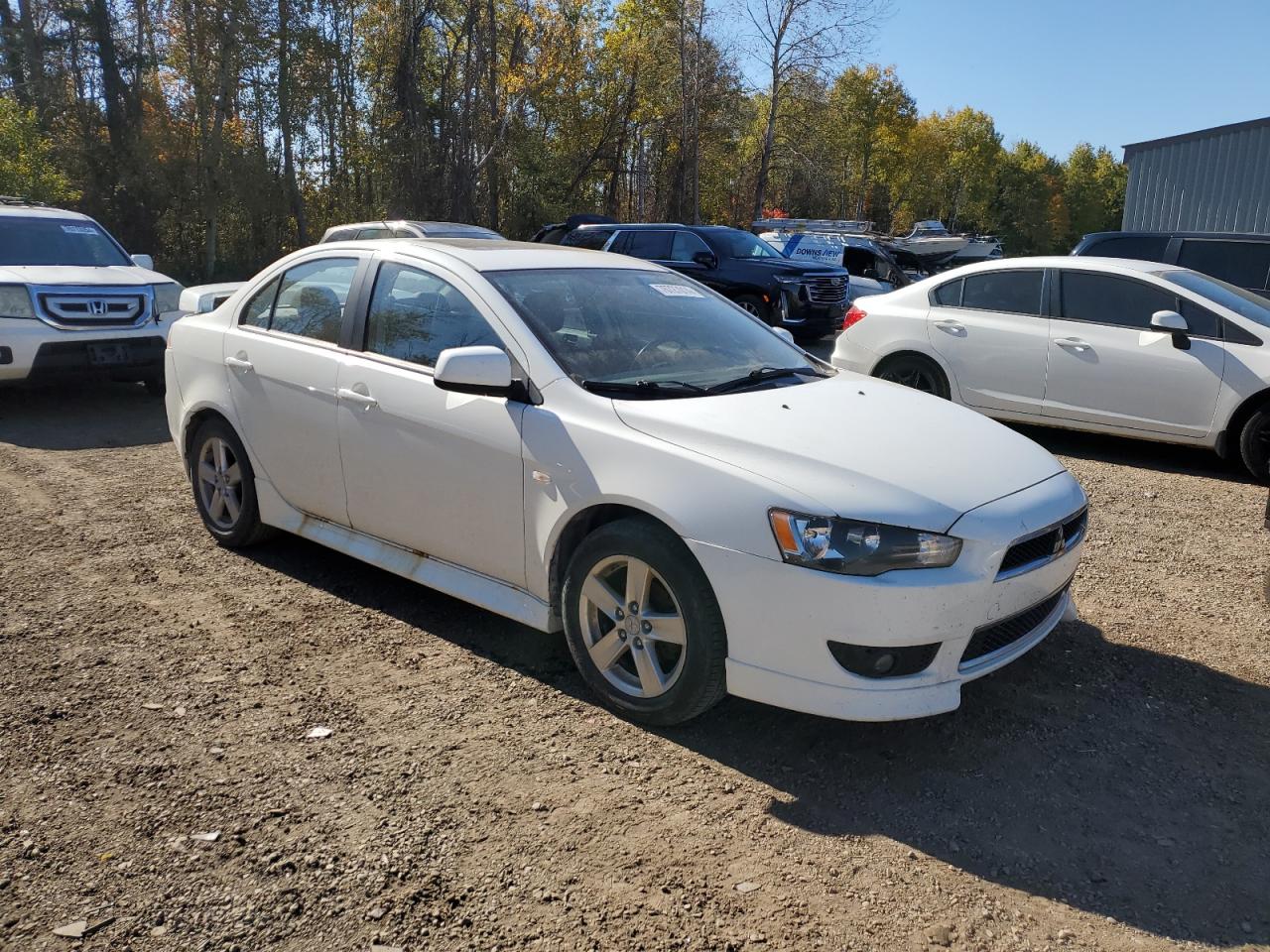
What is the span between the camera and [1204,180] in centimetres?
2428

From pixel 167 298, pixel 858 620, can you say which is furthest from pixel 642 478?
pixel 167 298

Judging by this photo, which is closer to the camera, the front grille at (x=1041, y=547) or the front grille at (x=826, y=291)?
the front grille at (x=1041, y=547)

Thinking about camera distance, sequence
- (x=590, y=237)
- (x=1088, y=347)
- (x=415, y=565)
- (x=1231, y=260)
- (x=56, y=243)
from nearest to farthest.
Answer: (x=415, y=565), (x=1088, y=347), (x=56, y=243), (x=1231, y=260), (x=590, y=237)

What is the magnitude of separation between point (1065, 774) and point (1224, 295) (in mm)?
5683

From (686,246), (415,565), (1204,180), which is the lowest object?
(415,565)

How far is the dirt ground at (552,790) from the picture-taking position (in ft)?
8.71

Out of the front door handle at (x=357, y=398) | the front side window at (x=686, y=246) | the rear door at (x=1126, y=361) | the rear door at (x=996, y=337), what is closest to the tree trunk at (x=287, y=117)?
the front side window at (x=686, y=246)

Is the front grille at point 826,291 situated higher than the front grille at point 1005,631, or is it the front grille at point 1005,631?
the front grille at point 826,291

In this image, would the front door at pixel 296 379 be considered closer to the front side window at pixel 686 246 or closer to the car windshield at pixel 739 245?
the front side window at pixel 686 246

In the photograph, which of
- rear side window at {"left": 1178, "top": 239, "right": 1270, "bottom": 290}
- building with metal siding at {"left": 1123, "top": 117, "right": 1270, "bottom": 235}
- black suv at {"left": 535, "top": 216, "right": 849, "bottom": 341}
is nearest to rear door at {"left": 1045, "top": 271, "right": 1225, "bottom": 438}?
rear side window at {"left": 1178, "top": 239, "right": 1270, "bottom": 290}

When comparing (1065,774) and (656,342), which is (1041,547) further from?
(656,342)

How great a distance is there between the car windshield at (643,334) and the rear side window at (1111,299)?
13.6 feet

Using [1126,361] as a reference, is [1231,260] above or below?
above

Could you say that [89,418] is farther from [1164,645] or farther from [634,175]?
[634,175]
